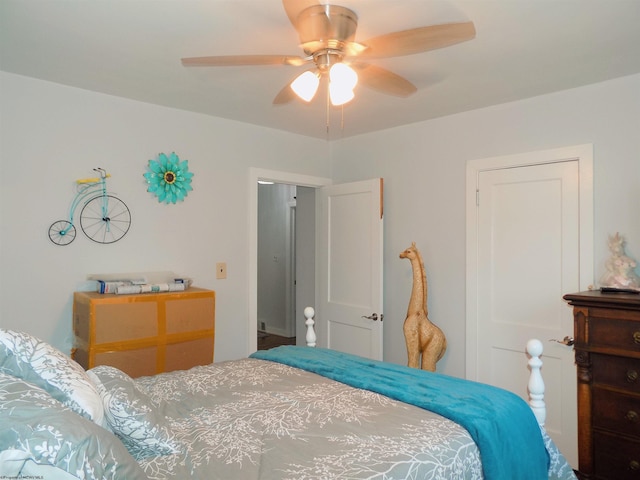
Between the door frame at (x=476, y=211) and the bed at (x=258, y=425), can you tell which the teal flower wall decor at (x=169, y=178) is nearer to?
the bed at (x=258, y=425)

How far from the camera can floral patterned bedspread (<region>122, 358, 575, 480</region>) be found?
1310 mm

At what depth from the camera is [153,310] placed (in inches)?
109

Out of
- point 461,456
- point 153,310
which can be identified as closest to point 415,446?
point 461,456

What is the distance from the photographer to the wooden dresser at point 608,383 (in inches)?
87.6

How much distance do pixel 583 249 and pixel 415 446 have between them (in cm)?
195

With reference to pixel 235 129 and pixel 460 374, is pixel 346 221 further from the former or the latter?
pixel 460 374

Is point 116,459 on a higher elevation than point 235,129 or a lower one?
lower

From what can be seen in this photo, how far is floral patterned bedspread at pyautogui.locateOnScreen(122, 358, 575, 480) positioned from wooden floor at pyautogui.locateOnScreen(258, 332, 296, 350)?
13.0ft

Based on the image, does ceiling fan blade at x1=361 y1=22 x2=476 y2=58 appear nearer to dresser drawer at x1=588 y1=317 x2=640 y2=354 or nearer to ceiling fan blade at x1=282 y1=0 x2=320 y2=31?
ceiling fan blade at x1=282 y1=0 x2=320 y2=31

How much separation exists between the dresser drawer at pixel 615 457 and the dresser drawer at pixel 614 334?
455mm

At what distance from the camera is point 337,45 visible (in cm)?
178

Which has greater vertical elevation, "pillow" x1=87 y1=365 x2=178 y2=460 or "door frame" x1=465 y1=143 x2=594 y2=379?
"door frame" x1=465 y1=143 x2=594 y2=379

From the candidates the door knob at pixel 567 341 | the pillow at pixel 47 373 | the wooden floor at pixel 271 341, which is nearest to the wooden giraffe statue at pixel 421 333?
the door knob at pixel 567 341

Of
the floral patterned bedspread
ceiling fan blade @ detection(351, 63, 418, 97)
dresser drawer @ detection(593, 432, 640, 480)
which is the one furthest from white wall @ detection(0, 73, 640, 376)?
ceiling fan blade @ detection(351, 63, 418, 97)
